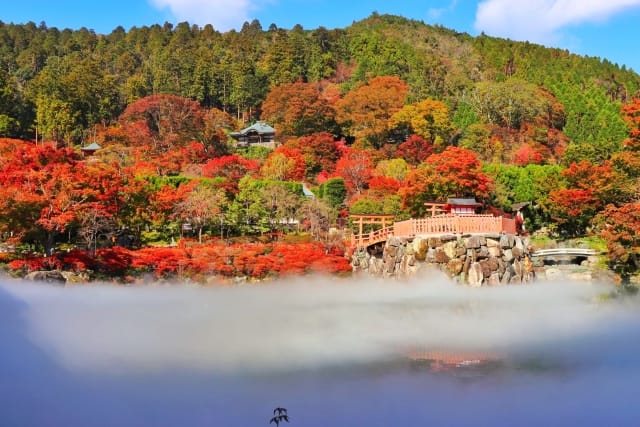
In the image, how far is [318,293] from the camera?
862 inches

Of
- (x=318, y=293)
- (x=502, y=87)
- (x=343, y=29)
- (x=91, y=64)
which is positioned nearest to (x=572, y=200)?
(x=318, y=293)

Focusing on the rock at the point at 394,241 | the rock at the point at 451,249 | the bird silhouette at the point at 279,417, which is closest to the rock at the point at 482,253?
the rock at the point at 451,249

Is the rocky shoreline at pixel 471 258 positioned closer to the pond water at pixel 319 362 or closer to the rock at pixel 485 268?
the rock at pixel 485 268

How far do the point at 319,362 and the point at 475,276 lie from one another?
32.7 ft

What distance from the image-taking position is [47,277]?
71.1 feet

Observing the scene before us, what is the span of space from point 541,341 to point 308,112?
115 ft

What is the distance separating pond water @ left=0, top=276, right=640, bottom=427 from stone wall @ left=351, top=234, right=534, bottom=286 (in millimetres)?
1302

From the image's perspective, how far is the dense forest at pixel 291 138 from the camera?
25.1 m

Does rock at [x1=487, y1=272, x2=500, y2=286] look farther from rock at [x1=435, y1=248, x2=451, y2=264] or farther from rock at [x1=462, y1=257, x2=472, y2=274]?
rock at [x1=435, y1=248, x2=451, y2=264]

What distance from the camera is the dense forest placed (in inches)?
989

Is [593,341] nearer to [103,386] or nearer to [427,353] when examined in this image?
[427,353]

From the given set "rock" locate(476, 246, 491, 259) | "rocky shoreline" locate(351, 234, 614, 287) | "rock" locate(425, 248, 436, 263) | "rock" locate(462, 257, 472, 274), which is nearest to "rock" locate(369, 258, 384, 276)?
"rocky shoreline" locate(351, 234, 614, 287)

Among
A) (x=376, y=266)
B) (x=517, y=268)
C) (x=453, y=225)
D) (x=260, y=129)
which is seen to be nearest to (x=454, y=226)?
(x=453, y=225)

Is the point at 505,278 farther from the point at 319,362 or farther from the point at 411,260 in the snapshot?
the point at 319,362
